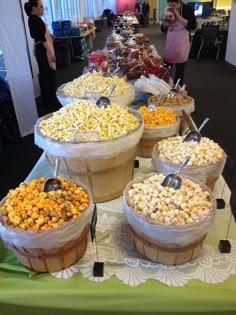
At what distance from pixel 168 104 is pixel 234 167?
73cm

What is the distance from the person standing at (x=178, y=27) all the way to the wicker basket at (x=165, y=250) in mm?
3002

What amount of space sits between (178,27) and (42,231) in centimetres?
318

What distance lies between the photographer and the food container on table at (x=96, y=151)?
94 centimetres

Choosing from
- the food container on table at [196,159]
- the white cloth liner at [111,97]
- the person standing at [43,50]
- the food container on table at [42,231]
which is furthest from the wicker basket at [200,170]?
the person standing at [43,50]

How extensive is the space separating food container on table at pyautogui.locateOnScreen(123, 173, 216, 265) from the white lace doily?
0.03 meters

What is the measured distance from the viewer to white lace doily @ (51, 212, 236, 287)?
0.76 m

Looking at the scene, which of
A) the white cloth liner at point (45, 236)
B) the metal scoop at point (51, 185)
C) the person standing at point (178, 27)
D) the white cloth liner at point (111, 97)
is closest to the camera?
the white cloth liner at point (45, 236)

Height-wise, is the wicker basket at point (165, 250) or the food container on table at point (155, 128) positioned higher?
the food container on table at point (155, 128)

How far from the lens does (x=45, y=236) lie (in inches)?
26.6

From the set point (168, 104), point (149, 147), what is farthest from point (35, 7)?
point (149, 147)

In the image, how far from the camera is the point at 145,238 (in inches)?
29.7

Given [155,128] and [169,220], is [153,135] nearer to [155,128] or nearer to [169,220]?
[155,128]

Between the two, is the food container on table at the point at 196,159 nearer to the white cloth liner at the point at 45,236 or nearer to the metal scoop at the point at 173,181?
the metal scoop at the point at 173,181

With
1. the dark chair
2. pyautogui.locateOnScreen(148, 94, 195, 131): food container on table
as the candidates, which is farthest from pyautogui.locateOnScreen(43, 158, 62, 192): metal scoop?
the dark chair
